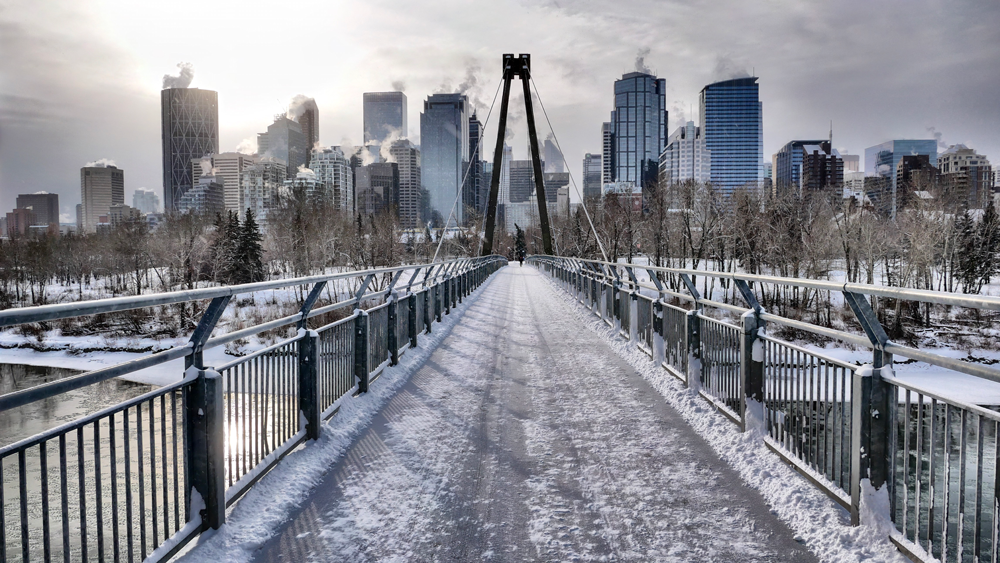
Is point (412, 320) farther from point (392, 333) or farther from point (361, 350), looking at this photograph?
point (361, 350)

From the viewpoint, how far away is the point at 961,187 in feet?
159

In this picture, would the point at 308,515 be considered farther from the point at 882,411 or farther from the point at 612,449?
the point at 882,411

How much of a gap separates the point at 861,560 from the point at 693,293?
3.46 metres

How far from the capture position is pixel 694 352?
6082 millimetres

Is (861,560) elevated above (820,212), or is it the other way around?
(820,212)

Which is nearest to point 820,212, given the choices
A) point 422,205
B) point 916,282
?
point 916,282

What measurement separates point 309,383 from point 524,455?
5.56 feet

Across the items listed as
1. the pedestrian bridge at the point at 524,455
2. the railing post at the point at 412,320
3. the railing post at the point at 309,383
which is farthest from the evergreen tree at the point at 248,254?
the railing post at the point at 309,383

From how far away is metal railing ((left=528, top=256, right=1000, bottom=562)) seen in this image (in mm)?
2512

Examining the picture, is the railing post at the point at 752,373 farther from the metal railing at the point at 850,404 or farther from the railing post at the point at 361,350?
the railing post at the point at 361,350

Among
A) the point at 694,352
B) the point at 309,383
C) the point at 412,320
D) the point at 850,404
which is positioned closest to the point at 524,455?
the point at 309,383

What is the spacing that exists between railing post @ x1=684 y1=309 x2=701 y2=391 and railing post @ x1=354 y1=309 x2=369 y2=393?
130 inches

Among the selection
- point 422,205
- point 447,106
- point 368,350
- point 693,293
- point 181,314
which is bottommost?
point 181,314

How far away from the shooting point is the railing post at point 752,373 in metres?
4.49
